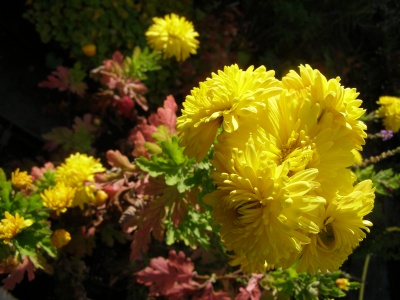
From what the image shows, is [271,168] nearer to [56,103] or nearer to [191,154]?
[191,154]

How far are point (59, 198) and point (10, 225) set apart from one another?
0.23 m

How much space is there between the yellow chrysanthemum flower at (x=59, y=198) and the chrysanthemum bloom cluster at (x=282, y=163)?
2.43ft

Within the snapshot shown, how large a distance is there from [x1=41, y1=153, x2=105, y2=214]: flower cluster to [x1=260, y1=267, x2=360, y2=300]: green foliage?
834mm

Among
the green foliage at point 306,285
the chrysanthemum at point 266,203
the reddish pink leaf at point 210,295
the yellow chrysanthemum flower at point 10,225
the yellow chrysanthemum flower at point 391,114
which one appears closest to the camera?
the chrysanthemum at point 266,203

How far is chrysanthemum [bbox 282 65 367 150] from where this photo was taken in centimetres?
92

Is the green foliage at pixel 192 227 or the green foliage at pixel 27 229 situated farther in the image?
the green foliage at pixel 192 227

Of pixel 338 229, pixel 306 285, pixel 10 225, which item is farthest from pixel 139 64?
pixel 338 229

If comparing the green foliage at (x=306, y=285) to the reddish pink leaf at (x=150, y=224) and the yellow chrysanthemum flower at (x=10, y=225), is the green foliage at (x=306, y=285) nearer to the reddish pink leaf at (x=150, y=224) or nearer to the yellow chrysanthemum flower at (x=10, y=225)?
the reddish pink leaf at (x=150, y=224)

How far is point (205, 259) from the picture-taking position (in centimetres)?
178

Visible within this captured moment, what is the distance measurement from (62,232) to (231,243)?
0.85 metres

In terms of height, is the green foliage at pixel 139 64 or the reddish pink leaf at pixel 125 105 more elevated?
the green foliage at pixel 139 64

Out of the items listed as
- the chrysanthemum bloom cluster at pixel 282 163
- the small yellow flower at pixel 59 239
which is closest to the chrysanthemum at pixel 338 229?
the chrysanthemum bloom cluster at pixel 282 163

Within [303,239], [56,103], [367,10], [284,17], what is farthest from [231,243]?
[367,10]

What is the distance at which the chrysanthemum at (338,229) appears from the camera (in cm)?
88
